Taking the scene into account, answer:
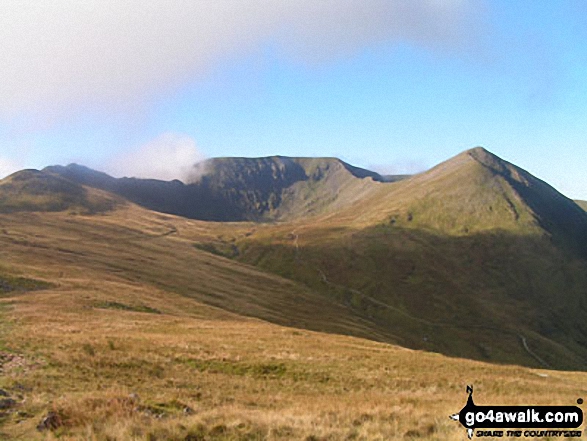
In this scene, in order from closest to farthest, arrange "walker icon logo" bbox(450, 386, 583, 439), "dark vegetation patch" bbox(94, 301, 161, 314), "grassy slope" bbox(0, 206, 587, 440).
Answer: "grassy slope" bbox(0, 206, 587, 440) < "walker icon logo" bbox(450, 386, 583, 439) < "dark vegetation patch" bbox(94, 301, 161, 314)

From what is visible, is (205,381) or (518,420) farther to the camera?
(205,381)

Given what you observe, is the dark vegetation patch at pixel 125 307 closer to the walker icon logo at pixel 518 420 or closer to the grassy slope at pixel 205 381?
the grassy slope at pixel 205 381

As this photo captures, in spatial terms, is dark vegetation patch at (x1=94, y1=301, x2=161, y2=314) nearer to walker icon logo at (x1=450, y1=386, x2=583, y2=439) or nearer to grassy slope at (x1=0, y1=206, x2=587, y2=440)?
grassy slope at (x1=0, y1=206, x2=587, y2=440)

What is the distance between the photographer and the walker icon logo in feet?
46.6

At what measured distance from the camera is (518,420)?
15.2m

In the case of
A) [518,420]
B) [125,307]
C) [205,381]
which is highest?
[518,420]

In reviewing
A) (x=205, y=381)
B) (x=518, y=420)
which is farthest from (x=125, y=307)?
(x=518, y=420)

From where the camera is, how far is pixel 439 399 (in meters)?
21.6

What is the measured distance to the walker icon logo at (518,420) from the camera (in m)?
14.2

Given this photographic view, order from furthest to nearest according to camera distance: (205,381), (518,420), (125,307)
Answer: (125,307), (205,381), (518,420)

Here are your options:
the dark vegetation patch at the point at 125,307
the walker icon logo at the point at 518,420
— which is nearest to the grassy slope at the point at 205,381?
the dark vegetation patch at the point at 125,307

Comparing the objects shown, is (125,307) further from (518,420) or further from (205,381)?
(518,420)

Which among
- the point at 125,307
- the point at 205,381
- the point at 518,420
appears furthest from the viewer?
the point at 125,307

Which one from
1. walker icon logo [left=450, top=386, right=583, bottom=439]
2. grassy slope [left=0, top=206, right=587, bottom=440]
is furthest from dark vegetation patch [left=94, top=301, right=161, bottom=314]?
walker icon logo [left=450, top=386, right=583, bottom=439]
